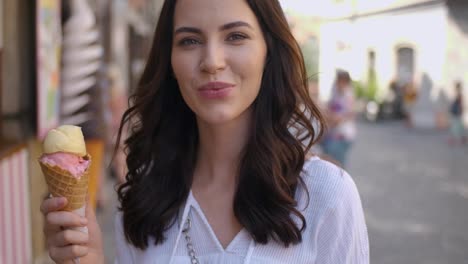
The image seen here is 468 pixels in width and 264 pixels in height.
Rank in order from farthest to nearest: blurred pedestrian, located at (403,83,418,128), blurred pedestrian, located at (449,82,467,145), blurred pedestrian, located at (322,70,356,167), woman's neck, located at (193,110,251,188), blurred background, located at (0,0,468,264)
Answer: blurred pedestrian, located at (403,83,418,128), blurred pedestrian, located at (449,82,467,145), blurred pedestrian, located at (322,70,356,167), blurred background, located at (0,0,468,264), woman's neck, located at (193,110,251,188)

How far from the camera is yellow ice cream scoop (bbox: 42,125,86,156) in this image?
1.67 meters

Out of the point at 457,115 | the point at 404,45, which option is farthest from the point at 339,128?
the point at 404,45

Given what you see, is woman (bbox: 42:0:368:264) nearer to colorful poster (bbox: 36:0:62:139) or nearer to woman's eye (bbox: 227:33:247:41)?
woman's eye (bbox: 227:33:247:41)

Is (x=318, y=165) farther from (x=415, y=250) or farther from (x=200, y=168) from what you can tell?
(x=415, y=250)

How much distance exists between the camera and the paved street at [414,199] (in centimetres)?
645

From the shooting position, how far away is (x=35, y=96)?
5.53 metres

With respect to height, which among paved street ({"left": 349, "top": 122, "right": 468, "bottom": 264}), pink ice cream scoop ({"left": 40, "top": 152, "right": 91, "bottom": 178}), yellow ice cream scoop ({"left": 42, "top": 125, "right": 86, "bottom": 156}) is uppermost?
yellow ice cream scoop ({"left": 42, "top": 125, "right": 86, "bottom": 156})

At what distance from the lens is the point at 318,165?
1.79 meters

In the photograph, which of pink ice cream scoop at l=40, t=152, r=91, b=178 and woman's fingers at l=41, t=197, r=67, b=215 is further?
pink ice cream scoop at l=40, t=152, r=91, b=178

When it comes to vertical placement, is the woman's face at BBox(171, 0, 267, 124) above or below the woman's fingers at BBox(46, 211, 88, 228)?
above

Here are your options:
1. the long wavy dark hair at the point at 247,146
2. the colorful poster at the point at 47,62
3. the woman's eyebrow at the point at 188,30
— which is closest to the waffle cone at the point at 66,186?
the long wavy dark hair at the point at 247,146

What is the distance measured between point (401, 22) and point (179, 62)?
25423 millimetres

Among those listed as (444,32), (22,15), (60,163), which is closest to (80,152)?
(60,163)

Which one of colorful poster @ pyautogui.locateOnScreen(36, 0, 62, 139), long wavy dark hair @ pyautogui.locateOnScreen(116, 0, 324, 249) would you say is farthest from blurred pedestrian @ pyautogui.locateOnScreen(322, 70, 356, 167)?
long wavy dark hair @ pyautogui.locateOnScreen(116, 0, 324, 249)
